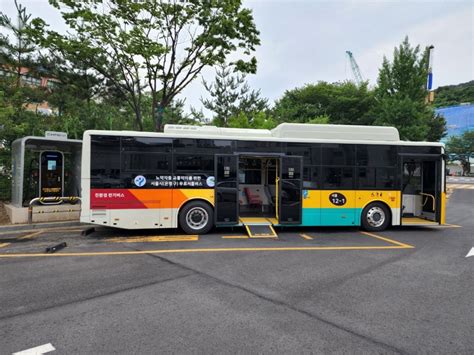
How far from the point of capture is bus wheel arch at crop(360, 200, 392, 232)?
30.3 feet

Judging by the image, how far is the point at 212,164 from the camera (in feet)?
27.8

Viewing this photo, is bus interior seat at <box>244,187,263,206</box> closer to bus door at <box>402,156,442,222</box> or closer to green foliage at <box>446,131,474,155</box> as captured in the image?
bus door at <box>402,156,442,222</box>

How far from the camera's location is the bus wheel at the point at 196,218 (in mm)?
8422

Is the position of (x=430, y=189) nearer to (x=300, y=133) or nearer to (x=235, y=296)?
(x=300, y=133)

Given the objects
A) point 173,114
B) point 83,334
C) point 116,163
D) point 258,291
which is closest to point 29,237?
point 116,163

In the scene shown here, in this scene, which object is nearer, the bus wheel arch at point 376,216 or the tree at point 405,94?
the bus wheel arch at point 376,216

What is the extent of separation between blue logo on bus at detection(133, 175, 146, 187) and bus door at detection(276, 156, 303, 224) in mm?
3915

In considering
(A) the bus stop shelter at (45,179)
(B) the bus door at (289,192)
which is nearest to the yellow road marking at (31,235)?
(A) the bus stop shelter at (45,179)

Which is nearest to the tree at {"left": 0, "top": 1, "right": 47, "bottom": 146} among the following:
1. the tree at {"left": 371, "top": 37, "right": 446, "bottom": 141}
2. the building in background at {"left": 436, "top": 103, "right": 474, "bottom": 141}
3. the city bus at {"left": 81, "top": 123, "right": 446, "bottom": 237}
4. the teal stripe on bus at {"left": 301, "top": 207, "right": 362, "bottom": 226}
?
the city bus at {"left": 81, "top": 123, "right": 446, "bottom": 237}

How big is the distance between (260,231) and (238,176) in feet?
5.62

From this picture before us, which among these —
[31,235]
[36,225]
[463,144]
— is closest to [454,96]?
[463,144]

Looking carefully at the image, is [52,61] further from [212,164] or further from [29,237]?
[212,164]

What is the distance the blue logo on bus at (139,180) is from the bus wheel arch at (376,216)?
6.67m

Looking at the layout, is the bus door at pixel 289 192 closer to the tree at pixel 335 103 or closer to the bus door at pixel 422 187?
the bus door at pixel 422 187
